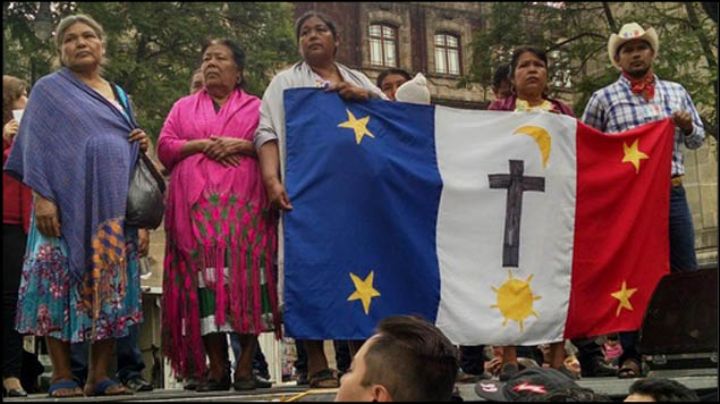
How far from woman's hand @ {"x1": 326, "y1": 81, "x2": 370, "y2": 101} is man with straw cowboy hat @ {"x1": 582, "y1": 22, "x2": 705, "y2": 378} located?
1416 millimetres

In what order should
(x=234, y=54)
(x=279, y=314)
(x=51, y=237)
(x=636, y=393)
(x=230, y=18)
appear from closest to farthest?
1. (x=636, y=393)
2. (x=51, y=237)
3. (x=279, y=314)
4. (x=234, y=54)
5. (x=230, y=18)

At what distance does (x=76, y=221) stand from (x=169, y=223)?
479mm

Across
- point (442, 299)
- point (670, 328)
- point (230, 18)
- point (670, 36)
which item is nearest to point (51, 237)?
point (442, 299)

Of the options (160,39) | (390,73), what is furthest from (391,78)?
(160,39)

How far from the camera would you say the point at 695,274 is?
4348 mm

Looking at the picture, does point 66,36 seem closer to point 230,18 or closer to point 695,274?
point 695,274

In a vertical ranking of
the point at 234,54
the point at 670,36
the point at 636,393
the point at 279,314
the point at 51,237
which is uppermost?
the point at 670,36

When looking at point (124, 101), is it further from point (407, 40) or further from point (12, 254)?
point (407, 40)

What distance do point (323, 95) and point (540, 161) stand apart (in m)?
1.08

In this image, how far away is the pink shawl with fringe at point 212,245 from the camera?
167 inches

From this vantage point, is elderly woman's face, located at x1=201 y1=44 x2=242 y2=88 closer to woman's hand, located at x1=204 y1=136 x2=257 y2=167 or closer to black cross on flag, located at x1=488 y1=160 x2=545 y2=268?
woman's hand, located at x1=204 y1=136 x2=257 y2=167

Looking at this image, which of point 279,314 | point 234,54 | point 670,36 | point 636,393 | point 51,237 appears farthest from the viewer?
point 670,36

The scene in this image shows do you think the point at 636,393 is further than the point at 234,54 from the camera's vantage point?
No

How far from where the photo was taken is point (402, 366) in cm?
Result: 275
